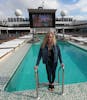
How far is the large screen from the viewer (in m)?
35.8

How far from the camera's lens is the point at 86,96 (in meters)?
3.08

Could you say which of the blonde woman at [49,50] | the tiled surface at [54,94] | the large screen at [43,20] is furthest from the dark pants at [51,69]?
the large screen at [43,20]

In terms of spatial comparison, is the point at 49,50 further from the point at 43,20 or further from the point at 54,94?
the point at 43,20

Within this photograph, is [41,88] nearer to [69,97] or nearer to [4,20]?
[69,97]

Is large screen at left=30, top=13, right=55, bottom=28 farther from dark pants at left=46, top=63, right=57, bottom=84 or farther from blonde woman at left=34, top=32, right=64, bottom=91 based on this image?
blonde woman at left=34, top=32, right=64, bottom=91

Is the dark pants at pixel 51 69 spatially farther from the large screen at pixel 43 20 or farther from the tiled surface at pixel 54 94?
the large screen at pixel 43 20

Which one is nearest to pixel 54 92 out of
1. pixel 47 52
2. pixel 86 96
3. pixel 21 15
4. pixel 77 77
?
pixel 86 96

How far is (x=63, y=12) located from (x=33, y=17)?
22721 millimetres

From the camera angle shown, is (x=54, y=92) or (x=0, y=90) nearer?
(x=54, y=92)

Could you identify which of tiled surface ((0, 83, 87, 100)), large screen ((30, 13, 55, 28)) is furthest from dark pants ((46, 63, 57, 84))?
large screen ((30, 13, 55, 28))

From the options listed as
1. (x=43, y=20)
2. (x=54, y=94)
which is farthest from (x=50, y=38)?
(x=43, y=20)

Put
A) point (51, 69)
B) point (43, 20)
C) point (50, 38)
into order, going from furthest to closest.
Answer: point (43, 20) → point (51, 69) → point (50, 38)

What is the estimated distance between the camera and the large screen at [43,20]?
35844 mm

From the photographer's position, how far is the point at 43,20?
120 ft
